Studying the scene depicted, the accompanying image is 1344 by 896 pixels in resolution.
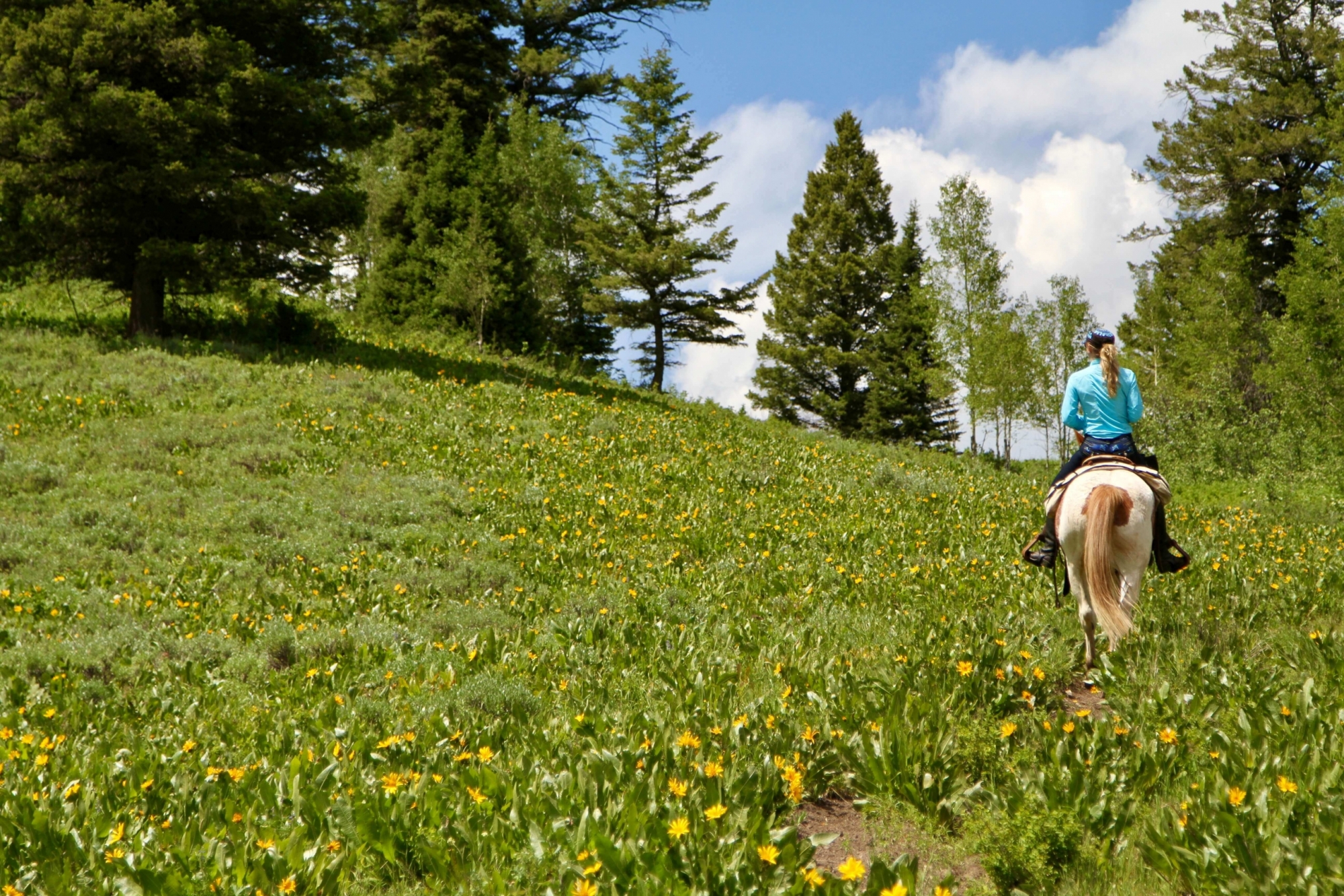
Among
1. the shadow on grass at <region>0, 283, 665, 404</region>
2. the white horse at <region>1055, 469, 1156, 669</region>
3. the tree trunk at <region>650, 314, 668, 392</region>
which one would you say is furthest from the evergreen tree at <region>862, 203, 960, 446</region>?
the white horse at <region>1055, 469, 1156, 669</region>

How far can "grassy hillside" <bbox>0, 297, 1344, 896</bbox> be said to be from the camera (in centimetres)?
374

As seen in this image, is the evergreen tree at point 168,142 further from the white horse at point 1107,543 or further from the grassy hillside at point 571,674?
the white horse at point 1107,543

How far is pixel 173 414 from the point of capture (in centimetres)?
1403

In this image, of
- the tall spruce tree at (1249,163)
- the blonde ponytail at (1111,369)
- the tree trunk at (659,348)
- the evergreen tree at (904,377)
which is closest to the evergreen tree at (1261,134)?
the tall spruce tree at (1249,163)

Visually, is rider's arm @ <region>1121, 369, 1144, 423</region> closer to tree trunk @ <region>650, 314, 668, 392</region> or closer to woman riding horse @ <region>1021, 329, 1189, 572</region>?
woman riding horse @ <region>1021, 329, 1189, 572</region>

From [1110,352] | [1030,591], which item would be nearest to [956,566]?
[1030,591]

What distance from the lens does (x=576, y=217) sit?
35.5 metres

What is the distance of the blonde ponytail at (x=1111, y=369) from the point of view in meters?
7.07

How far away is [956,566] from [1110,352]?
12.0ft

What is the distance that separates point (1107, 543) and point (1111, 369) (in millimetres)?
1479

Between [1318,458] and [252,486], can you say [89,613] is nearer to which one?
[252,486]

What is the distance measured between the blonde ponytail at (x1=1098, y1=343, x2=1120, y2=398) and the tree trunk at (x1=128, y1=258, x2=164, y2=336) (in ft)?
59.4

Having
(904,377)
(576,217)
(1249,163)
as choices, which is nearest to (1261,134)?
(1249,163)

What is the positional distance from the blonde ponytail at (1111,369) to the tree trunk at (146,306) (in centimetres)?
1811
